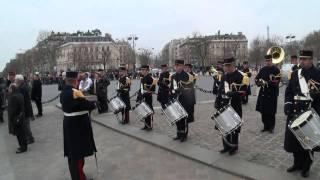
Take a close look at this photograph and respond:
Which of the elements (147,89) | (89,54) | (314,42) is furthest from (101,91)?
(89,54)

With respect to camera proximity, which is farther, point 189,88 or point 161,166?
point 189,88

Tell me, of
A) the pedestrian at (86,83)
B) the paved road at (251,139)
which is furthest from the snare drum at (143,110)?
the pedestrian at (86,83)

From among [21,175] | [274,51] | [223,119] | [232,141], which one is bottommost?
[21,175]

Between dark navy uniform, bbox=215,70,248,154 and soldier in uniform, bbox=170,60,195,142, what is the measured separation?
1.43 m

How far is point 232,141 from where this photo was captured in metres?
8.18

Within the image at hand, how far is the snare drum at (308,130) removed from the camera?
575 cm

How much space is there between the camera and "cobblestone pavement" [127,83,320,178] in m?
7.66

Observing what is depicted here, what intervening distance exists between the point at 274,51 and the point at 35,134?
7.41 metres

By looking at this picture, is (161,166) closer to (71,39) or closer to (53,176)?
(53,176)

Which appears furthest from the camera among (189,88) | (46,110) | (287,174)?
(46,110)

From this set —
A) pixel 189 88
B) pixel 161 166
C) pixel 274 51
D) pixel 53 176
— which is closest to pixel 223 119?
pixel 161 166

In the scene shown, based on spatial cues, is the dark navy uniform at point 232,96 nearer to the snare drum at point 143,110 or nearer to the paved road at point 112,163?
the paved road at point 112,163

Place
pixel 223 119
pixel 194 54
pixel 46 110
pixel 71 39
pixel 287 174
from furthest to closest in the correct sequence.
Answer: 1. pixel 71 39
2. pixel 194 54
3. pixel 46 110
4. pixel 223 119
5. pixel 287 174

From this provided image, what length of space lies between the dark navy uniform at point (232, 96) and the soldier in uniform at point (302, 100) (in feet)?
4.30
